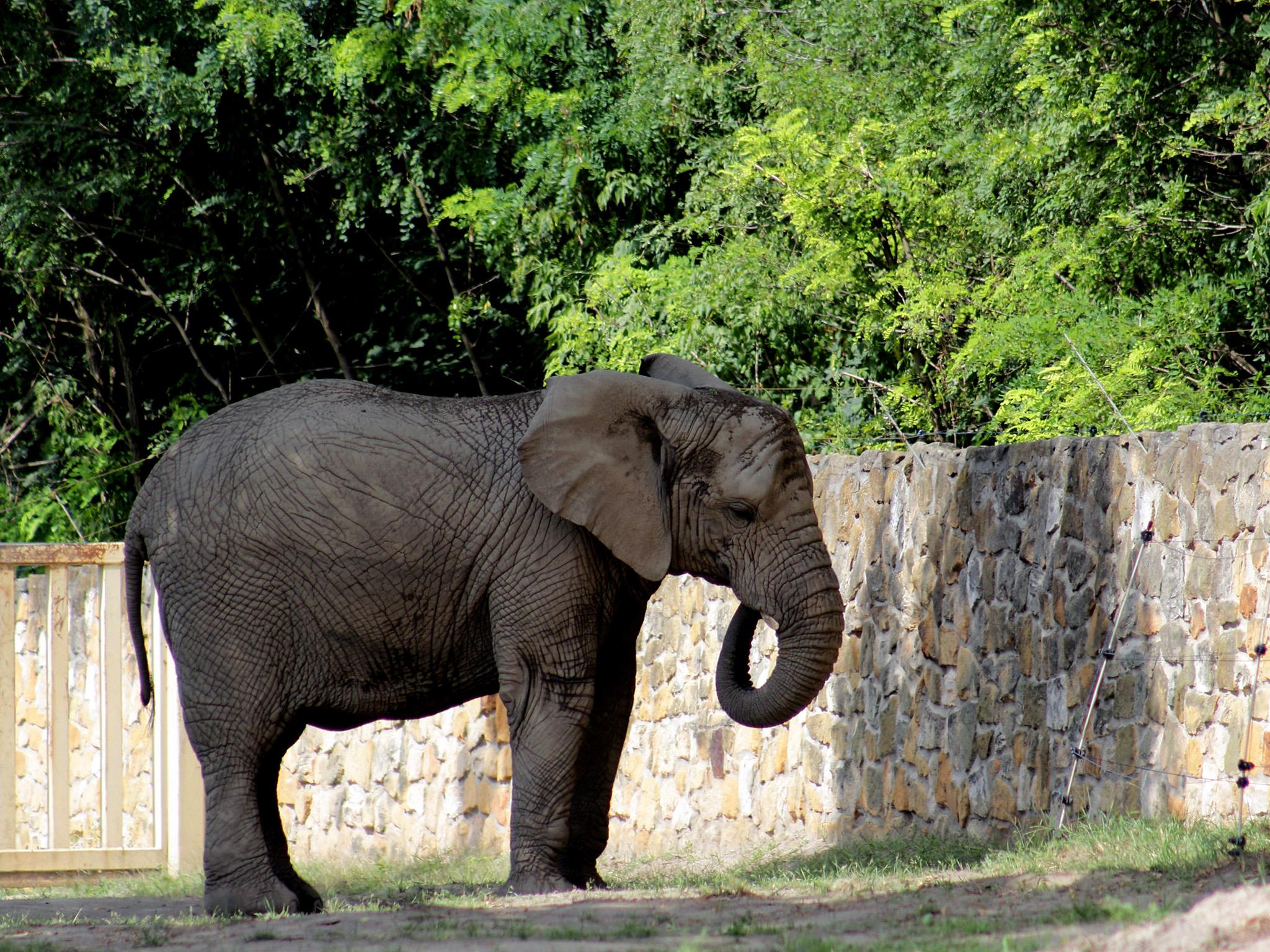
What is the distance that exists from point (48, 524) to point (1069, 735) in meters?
13.7

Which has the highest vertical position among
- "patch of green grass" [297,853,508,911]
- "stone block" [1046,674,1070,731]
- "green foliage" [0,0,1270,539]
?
"green foliage" [0,0,1270,539]

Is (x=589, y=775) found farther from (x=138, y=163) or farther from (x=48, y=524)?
(x=48, y=524)

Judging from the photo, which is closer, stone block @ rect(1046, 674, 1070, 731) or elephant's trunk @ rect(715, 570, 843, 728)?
elephant's trunk @ rect(715, 570, 843, 728)

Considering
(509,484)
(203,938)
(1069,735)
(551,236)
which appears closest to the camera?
(203,938)

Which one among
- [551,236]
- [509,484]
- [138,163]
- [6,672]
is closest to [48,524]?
[138,163]

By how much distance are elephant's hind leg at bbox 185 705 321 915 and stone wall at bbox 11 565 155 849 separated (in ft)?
20.4

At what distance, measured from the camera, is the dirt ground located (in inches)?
182

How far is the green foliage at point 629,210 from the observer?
11.6m

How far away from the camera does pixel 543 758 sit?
6914 mm

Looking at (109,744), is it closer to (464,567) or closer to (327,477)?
(327,477)

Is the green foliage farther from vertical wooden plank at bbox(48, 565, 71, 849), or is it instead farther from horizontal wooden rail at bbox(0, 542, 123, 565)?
vertical wooden plank at bbox(48, 565, 71, 849)

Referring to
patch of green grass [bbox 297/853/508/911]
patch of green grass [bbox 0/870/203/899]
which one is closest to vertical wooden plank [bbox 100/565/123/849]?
patch of green grass [bbox 0/870/203/899]

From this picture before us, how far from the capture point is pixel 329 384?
7586mm

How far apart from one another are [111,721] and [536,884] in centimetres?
498
